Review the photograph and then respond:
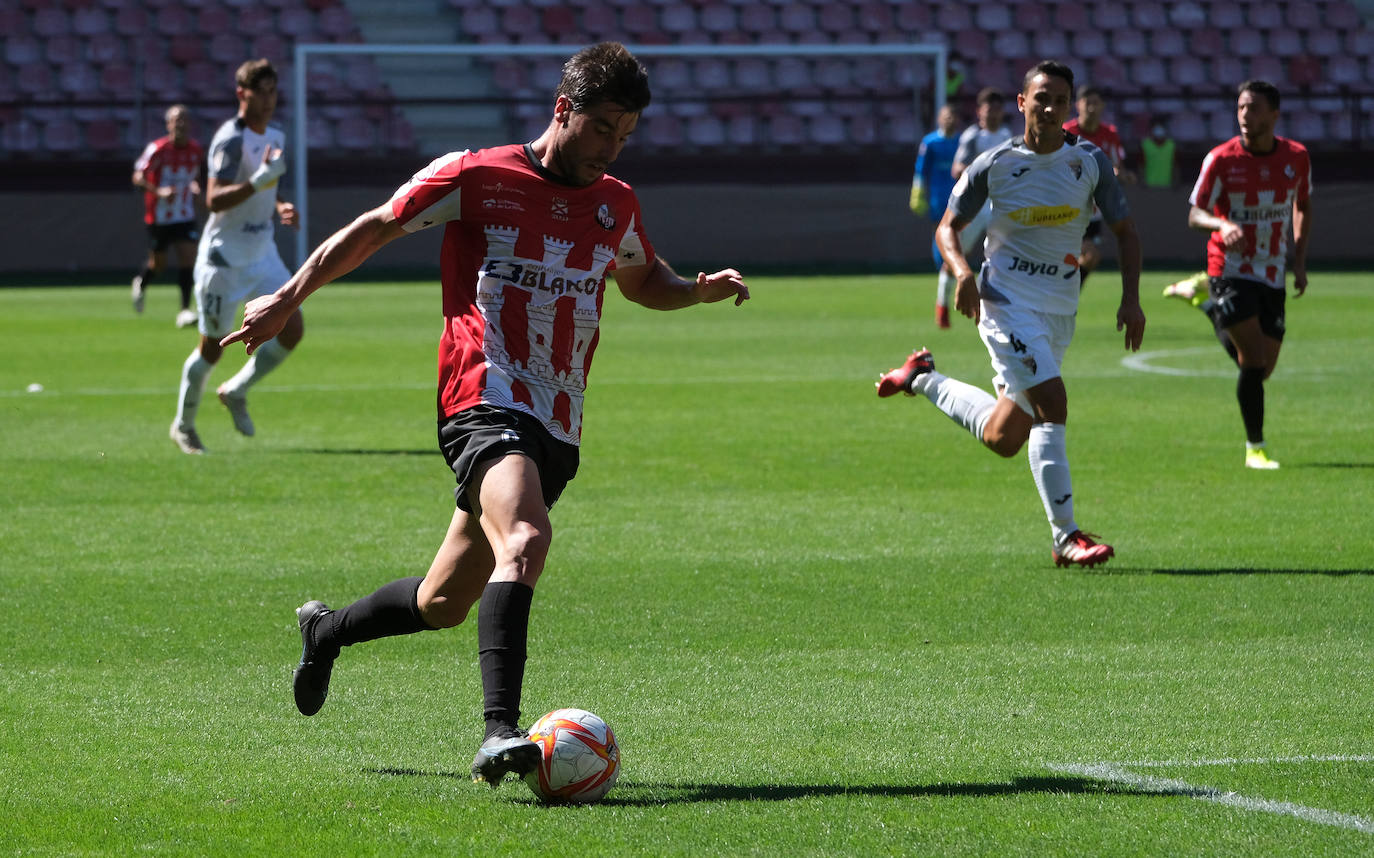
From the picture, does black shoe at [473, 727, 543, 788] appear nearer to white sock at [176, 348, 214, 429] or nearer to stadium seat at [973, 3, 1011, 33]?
white sock at [176, 348, 214, 429]

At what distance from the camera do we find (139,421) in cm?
1286

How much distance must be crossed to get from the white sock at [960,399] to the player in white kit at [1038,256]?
0.07 metres

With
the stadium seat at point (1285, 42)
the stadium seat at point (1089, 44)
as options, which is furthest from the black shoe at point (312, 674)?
the stadium seat at point (1285, 42)

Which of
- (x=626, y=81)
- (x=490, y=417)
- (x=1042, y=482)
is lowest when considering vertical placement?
(x=1042, y=482)

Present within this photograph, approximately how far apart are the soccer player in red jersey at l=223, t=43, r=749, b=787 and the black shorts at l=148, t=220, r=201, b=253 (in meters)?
19.3

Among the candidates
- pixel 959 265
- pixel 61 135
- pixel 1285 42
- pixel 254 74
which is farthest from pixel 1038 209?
pixel 1285 42

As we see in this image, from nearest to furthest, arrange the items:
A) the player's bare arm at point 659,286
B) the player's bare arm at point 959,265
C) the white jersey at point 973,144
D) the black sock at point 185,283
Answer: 1. the player's bare arm at point 659,286
2. the player's bare arm at point 959,265
3. the white jersey at point 973,144
4. the black sock at point 185,283

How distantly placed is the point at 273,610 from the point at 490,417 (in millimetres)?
2463

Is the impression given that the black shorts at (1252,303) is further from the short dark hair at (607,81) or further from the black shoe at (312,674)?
the black shoe at (312,674)

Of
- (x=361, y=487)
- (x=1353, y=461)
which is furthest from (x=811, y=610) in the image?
(x=1353, y=461)

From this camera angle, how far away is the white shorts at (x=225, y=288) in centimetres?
1138

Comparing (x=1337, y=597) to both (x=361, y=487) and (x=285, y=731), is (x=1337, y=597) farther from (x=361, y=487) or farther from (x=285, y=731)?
(x=361, y=487)

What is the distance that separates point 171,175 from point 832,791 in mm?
20836

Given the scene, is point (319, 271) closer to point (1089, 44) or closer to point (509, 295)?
point (509, 295)
